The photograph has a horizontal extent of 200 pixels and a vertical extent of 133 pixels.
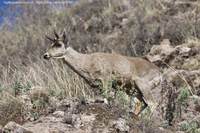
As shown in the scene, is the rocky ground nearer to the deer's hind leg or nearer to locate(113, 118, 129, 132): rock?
locate(113, 118, 129, 132): rock

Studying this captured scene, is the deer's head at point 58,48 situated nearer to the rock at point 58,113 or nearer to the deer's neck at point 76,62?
the deer's neck at point 76,62

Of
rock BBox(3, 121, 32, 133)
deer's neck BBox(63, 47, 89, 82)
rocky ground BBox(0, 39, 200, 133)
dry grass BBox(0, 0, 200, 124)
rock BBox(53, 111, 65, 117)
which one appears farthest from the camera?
dry grass BBox(0, 0, 200, 124)

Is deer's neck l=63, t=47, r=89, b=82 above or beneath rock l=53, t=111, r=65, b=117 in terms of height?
above

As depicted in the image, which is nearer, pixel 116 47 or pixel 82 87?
pixel 82 87

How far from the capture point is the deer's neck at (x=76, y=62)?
1117cm

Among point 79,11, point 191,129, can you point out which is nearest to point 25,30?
point 79,11

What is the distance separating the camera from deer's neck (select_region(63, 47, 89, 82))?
11.2 metres

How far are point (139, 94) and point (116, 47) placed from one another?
20.9 ft

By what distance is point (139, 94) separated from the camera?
11.1 m

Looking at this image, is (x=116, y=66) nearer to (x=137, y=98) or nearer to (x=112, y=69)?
(x=112, y=69)

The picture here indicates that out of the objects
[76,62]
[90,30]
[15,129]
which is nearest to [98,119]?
[15,129]

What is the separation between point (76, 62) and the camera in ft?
37.6

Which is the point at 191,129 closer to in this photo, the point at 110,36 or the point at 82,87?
the point at 82,87

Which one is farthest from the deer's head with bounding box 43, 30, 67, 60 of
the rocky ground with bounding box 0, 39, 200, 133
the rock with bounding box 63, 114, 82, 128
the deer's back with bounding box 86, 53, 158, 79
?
the rock with bounding box 63, 114, 82, 128
